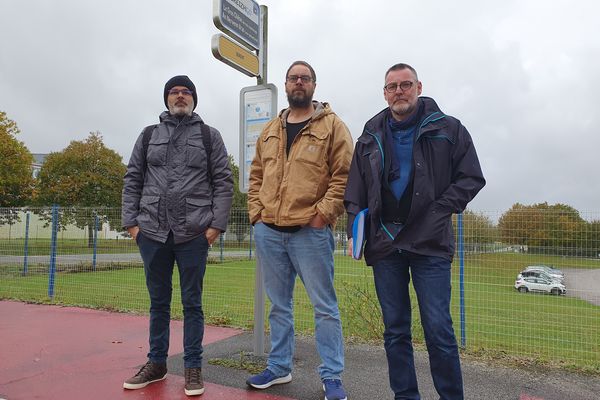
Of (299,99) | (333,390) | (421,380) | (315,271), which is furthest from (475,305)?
(299,99)

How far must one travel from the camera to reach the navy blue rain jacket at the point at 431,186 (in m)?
2.67

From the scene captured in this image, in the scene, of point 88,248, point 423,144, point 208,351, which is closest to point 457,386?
point 423,144

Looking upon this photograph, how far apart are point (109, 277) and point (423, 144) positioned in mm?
8683

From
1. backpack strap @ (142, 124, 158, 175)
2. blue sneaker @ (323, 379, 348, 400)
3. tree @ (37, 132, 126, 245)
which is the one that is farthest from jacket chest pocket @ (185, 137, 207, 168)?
tree @ (37, 132, 126, 245)

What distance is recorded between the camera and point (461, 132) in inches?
108

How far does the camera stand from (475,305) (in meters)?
6.47

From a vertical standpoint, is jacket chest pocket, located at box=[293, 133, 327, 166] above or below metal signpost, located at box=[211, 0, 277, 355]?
below

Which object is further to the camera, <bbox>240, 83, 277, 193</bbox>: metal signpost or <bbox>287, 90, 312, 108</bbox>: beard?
<bbox>240, 83, 277, 193</bbox>: metal signpost

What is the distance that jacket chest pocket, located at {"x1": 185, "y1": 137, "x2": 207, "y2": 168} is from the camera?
11.5 feet

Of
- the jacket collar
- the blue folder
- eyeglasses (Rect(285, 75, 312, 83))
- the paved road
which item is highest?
eyeglasses (Rect(285, 75, 312, 83))

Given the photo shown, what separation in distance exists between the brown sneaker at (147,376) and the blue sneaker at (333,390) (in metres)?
1.31

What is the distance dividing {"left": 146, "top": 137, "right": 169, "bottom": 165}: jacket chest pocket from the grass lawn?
1398 mm

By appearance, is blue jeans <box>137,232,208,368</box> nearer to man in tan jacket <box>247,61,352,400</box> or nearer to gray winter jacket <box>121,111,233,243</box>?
gray winter jacket <box>121,111,233,243</box>

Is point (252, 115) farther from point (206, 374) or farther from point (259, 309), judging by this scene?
point (206, 374)
